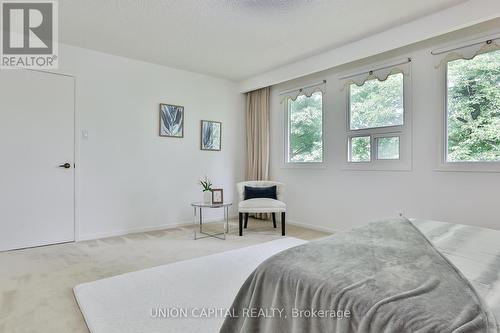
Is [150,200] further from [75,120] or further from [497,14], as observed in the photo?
[497,14]

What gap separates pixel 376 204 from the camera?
3.70m

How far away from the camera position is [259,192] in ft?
14.4

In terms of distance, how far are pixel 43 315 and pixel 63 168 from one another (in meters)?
2.25

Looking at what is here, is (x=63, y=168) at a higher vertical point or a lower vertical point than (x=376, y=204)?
higher

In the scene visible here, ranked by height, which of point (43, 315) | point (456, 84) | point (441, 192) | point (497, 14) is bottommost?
point (43, 315)

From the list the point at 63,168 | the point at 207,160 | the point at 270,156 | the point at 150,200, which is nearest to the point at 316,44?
the point at 270,156

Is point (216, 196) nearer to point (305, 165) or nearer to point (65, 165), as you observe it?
point (305, 165)

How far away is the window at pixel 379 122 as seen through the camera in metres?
3.47

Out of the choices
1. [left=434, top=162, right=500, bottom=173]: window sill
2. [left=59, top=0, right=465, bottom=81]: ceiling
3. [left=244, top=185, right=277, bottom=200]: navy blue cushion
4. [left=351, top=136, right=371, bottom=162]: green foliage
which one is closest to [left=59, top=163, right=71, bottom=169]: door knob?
[left=59, top=0, right=465, bottom=81]: ceiling

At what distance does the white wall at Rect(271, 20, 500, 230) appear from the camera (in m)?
2.95

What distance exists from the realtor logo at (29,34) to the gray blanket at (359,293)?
10.5 ft

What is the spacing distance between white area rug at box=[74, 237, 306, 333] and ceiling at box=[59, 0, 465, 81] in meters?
2.44

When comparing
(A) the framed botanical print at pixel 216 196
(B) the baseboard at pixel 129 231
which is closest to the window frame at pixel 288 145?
(A) the framed botanical print at pixel 216 196

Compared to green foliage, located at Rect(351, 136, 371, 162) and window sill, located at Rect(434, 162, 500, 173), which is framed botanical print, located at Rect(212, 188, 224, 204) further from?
window sill, located at Rect(434, 162, 500, 173)
